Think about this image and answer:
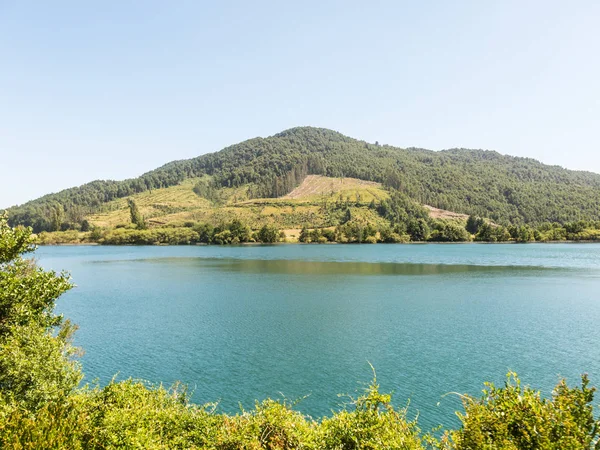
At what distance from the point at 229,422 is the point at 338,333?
31056 mm

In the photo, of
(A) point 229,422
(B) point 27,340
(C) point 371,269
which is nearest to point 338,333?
(A) point 229,422

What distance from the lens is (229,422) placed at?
16172mm

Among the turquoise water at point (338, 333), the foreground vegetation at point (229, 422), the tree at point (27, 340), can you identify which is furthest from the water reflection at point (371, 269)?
the foreground vegetation at point (229, 422)

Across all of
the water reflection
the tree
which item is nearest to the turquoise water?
the water reflection

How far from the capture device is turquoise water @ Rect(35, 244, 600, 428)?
31047mm

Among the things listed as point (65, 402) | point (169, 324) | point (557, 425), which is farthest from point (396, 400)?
point (169, 324)

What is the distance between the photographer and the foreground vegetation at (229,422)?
11984 millimetres

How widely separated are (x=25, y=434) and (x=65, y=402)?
630 centimetres

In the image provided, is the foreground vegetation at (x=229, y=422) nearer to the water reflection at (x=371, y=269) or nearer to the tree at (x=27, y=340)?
the tree at (x=27, y=340)

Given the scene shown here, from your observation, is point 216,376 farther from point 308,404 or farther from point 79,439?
point 79,439

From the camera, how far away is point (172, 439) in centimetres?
1564

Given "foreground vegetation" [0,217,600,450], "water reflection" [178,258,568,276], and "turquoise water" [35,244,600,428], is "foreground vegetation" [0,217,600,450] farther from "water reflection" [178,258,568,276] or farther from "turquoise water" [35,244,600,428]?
"water reflection" [178,258,568,276]

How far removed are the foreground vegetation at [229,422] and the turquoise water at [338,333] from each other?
35.6 feet

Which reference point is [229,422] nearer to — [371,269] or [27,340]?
[27,340]
